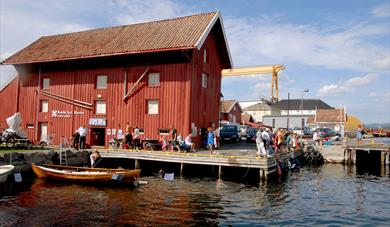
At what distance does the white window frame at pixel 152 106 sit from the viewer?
26.7 metres

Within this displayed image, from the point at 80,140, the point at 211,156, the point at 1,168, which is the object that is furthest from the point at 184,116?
the point at 1,168

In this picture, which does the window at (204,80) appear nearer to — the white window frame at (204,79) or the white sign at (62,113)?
the white window frame at (204,79)

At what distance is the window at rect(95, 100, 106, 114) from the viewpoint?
93.2 feet

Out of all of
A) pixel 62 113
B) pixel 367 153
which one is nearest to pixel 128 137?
pixel 62 113

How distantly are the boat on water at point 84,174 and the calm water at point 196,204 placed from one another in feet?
1.50

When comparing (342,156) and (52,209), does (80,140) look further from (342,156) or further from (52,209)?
(342,156)

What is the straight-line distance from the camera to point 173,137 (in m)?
24.6

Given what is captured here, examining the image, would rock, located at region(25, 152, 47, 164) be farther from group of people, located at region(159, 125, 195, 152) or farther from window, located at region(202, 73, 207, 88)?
window, located at region(202, 73, 207, 88)

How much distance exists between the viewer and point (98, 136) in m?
28.8

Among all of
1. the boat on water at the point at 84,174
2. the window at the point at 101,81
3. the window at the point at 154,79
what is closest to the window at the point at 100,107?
the window at the point at 101,81

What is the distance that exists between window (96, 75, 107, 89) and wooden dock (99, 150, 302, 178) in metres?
6.88

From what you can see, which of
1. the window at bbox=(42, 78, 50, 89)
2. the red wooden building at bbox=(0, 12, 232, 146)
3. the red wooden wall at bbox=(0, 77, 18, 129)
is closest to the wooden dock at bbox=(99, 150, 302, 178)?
the red wooden building at bbox=(0, 12, 232, 146)

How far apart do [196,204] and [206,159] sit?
620cm

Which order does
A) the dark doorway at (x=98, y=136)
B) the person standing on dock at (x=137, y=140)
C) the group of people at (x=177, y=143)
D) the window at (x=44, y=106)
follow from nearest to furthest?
1. the group of people at (x=177, y=143)
2. the person standing on dock at (x=137, y=140)
3. the dark doorway at (x=98, y=136)
4. the window at (x=44, y=106)
